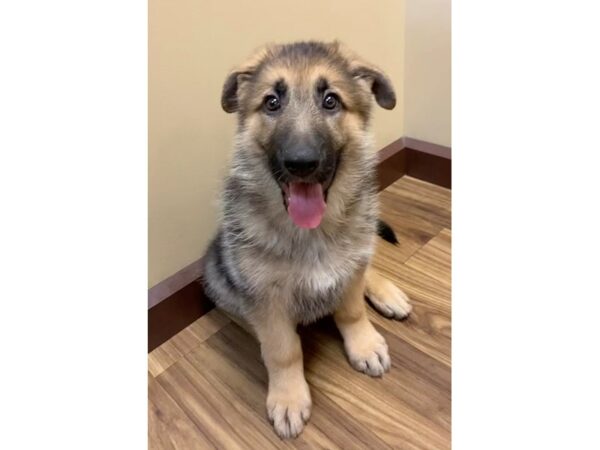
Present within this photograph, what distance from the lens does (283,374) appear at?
169 centimetres

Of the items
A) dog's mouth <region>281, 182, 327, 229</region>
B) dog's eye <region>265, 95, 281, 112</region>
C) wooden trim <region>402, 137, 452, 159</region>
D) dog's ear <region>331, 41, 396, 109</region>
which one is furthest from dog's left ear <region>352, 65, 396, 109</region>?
wooden trim <region>402, 137, 452, 159</region>

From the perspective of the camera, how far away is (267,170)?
155cm

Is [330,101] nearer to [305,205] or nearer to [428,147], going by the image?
[305,205]

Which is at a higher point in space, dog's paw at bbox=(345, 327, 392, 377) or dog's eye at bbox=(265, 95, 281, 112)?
dog's eye at bbox=(265, 95, 281, 112)

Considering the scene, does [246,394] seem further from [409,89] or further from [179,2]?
[409,89]

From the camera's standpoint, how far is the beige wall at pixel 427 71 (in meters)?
2.38

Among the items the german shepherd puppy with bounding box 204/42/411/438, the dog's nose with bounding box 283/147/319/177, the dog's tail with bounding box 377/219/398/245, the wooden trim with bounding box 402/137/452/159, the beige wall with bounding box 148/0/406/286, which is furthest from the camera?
the wooden trim with bounding box 402/137/452/159

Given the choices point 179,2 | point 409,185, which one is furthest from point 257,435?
point 409,185

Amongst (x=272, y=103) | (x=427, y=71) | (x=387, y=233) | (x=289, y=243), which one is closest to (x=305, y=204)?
(x=289, y=243)

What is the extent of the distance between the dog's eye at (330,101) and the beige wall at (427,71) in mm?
1107

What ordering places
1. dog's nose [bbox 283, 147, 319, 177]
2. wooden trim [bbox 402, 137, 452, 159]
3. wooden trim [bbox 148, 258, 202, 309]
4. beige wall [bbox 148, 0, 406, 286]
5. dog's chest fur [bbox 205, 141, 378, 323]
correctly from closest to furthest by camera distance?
dog's nose [bbox 283, 147, 319, 177], dog's chest fur [bbox 205, 141, 378, 323], beige wall [bbox 148, 0, 406, 286], wooden trim [bbox 148, 258, 202, 309], wooden trim [bbox 402, 137, 452, 159]

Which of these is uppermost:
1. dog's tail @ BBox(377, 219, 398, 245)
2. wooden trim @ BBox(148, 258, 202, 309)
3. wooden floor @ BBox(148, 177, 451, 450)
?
dog's tail @ BBox(377, 219, 398, 245)

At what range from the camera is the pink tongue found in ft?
4.82

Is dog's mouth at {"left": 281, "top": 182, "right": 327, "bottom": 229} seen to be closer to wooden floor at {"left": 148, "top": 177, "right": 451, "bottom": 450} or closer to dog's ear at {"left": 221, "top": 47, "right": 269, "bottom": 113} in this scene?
dog's ear at {"left": 221, "top": 47, "right": 269, "bottom": 113}
